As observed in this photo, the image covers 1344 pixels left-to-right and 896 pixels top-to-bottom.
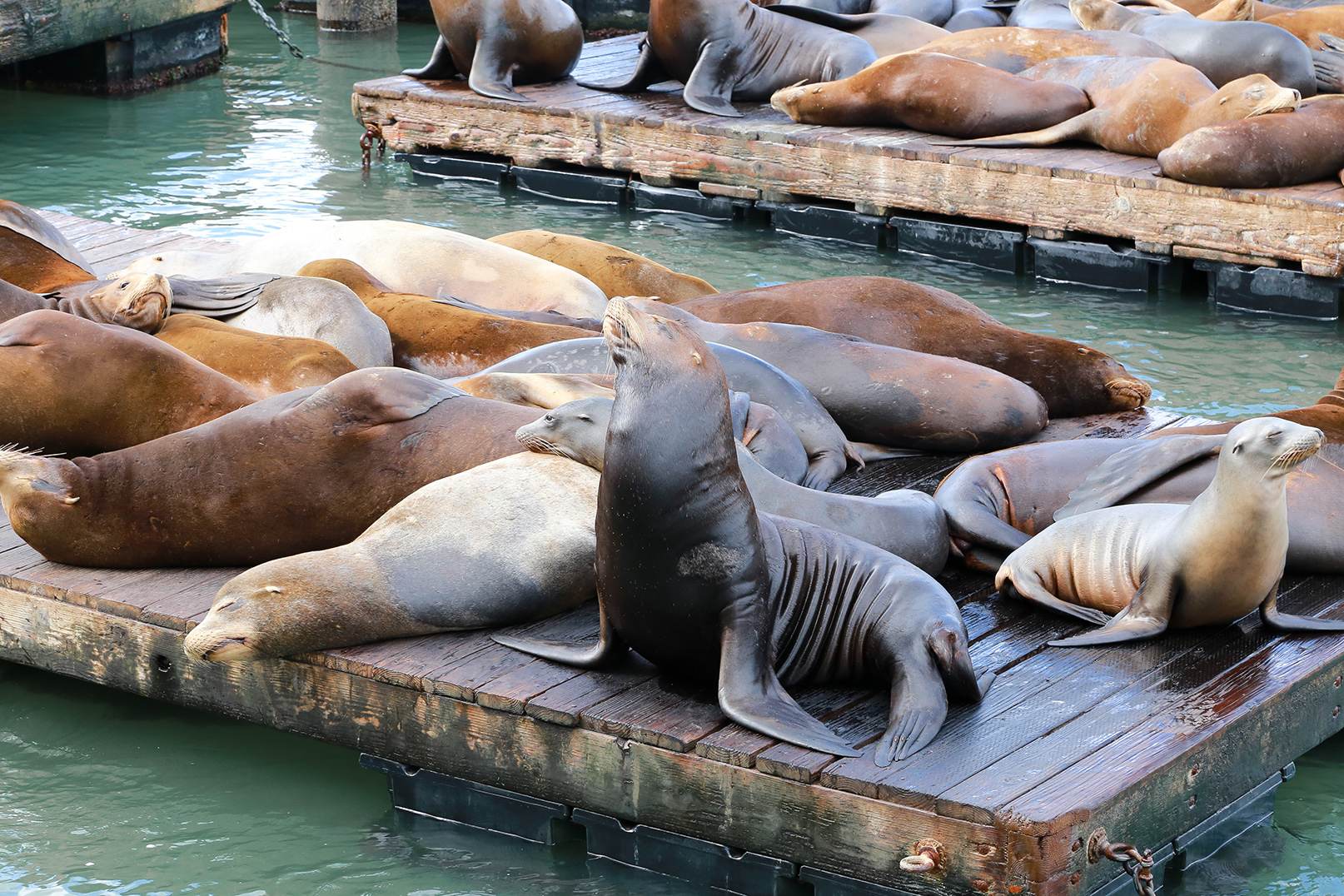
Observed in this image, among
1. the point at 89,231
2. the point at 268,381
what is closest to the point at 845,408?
the point at 268,381

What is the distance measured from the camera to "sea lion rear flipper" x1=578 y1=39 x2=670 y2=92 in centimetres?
1126

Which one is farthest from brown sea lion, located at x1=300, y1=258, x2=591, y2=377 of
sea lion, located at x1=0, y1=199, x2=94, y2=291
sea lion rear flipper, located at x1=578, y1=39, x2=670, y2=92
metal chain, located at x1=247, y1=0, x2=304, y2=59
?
metal chain, located at x1=247, y1=0, x2=304, y2=59

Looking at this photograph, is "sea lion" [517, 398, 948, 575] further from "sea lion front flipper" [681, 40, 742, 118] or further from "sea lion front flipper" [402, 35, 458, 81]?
"sea lion front flipper" [402, 35, 458, 81]

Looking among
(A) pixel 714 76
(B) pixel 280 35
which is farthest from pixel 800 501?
→ (B) pixel 280 35

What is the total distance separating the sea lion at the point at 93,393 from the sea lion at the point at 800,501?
127cm

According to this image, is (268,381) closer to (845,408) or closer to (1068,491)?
(845,408)

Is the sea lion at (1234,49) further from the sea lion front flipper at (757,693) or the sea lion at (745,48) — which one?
the sea lion front flipper at (757,693)

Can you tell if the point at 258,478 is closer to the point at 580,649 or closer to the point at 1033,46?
the point at 580,649

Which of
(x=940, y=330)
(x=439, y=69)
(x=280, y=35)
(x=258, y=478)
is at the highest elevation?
(x=280, y=35)

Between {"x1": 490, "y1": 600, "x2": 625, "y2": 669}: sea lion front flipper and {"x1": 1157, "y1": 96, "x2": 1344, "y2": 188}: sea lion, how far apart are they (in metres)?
5.53

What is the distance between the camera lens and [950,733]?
3.49 m

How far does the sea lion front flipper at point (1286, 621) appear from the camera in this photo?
4.03m

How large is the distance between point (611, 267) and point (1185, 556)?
12.3ft

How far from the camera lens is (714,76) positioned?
10906 mm
